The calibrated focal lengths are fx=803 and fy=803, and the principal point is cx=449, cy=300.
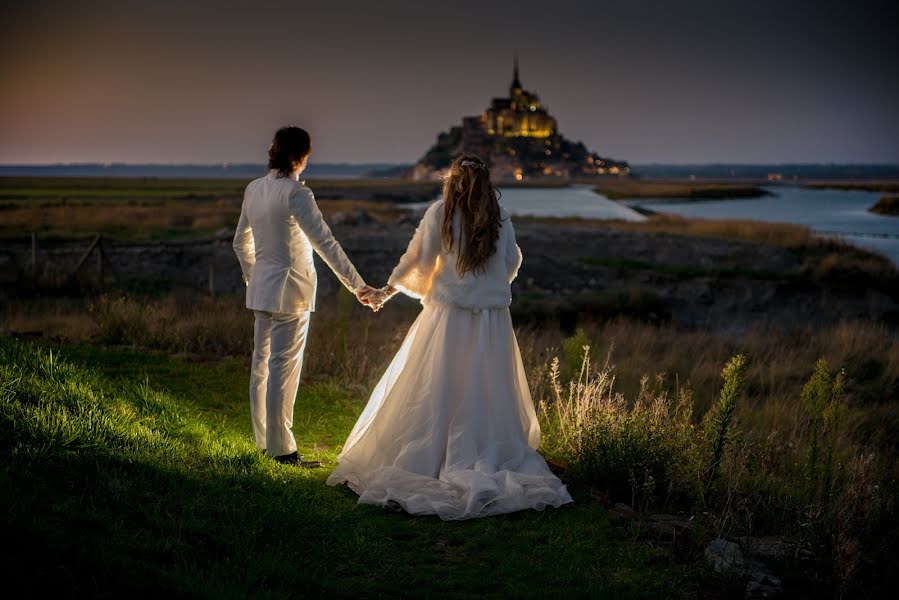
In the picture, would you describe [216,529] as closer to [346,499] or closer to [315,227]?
[346,499]

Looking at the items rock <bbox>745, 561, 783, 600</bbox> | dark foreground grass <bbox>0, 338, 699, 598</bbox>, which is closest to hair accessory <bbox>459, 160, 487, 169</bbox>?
dark foreground grass <bbox>0, 338, 699, 598</bbox>

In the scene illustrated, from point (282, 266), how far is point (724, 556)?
11.9 feet

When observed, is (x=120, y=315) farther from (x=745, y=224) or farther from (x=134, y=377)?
(x=745, y=224)

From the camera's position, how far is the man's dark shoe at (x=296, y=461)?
252 inches

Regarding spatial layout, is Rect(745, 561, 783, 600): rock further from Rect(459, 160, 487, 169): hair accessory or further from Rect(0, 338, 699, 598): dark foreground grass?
Rect(459, 160, 487, 169): hair accessory

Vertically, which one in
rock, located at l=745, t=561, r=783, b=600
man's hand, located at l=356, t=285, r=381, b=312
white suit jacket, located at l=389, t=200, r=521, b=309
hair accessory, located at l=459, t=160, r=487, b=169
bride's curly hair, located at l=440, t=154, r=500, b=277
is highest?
hair accessory, located at l=459, t=160, r=487, b=169

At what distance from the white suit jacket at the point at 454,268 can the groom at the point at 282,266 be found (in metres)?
0.60

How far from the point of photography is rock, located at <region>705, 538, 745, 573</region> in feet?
15.4

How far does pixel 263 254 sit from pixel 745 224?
1740 inches

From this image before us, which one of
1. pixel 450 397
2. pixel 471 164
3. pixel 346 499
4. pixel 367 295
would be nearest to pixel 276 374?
pixel 367 295

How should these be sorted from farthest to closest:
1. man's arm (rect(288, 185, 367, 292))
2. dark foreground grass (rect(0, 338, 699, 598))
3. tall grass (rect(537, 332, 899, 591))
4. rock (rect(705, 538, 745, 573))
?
1. man's arm (rect(288, 185, 367, 292))
2. tall grass (rect(537, 332, 899, 591))
3. rock (rect(705, 538, 745, 573))
4. dark foreground grass (rect(0, 338, 699, 598))

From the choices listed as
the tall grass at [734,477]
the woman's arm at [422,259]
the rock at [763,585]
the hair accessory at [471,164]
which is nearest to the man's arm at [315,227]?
the woman's arm at [422,259]

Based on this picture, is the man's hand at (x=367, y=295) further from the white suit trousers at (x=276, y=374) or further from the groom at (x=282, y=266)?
the white suit trousers at (x=276, y=374)

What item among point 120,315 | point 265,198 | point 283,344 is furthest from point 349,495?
point 120,315
